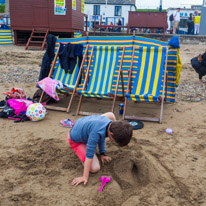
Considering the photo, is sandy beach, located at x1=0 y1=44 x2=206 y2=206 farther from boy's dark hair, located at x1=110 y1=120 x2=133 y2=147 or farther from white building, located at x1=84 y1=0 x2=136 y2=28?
white building, located at x1=84 y1=0 x2=136 y2=28

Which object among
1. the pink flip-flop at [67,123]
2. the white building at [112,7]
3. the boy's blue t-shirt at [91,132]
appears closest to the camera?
the boy's blue t-shirt at [91,132]

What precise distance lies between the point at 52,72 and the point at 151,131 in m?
2.77

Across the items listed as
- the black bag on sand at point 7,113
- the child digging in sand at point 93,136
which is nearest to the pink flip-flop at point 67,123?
the black bag on sand at point 7,113

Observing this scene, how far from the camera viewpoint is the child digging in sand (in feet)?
8.30

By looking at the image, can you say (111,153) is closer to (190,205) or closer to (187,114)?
(190,205)

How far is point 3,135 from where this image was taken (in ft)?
12.9

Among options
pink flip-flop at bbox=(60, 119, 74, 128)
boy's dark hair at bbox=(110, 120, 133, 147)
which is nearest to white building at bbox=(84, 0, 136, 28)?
pink flip-flop at bbox=(60, 119, 74, 128)

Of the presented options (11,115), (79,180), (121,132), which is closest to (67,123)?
(11,115)

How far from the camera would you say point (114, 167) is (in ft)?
9.87

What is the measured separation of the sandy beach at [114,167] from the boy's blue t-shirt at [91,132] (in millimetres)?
396

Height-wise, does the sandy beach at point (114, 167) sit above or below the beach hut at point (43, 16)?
below

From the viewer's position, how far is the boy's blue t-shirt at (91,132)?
2.62 meters

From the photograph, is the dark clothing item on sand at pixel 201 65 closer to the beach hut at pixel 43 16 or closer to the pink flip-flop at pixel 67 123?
the pink flip-flop at pixel 67 123

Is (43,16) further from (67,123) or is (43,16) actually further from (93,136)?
(93,136)
